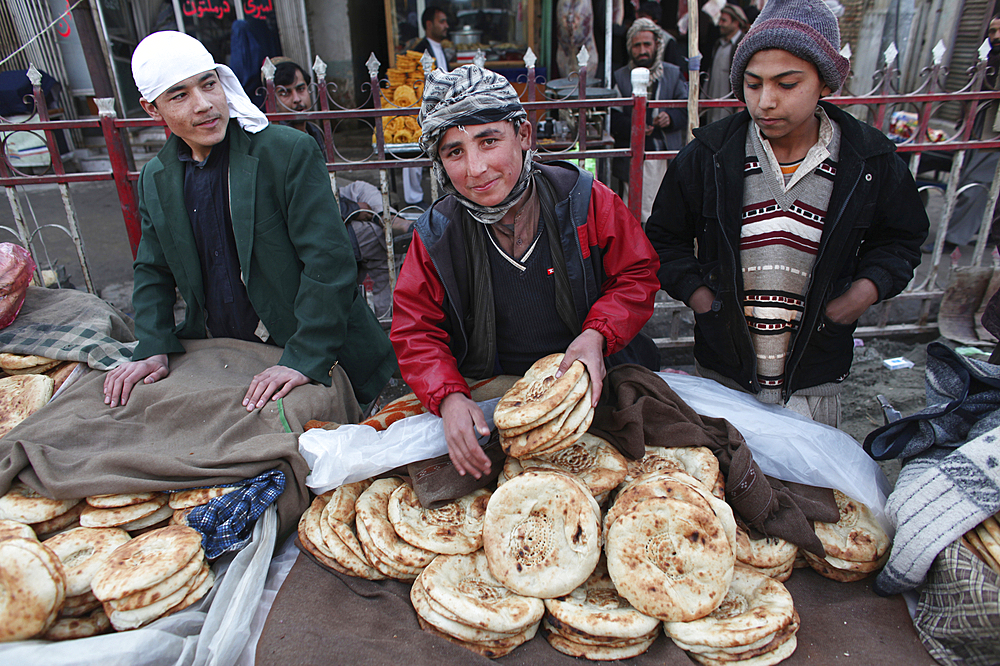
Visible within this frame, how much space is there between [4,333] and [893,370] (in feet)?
16.7

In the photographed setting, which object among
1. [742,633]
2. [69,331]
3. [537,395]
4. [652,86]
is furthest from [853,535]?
[652,86]

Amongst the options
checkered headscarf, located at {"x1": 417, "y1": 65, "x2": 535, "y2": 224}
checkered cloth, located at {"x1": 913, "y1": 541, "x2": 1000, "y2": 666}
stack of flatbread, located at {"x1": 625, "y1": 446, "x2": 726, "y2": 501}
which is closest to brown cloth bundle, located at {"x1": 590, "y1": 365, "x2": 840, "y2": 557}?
stack of flatbread, located at {"x1": 625, "y1": 446, "x2": 726, "y2": 501}

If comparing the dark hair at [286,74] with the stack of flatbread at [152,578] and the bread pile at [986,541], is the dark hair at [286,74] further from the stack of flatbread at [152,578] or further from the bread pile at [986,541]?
the bread pile at [986,541]

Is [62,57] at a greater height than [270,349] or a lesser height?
greater

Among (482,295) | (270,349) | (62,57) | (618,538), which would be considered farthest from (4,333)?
(62,57)

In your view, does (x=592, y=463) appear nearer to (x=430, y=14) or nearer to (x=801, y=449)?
(x=801, y=449)

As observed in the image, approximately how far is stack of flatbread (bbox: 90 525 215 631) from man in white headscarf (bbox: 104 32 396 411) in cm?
65

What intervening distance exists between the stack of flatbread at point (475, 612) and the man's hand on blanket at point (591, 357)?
642 millimetres

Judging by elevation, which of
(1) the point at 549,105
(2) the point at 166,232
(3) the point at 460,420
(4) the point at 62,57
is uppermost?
(4) the point at 62,57

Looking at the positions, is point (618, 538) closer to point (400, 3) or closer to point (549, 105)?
point (549, 105)

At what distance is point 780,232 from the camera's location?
210 cm

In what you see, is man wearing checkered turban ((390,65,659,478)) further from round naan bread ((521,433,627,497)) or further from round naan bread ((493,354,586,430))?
round naan bread ((521,433,627,497))

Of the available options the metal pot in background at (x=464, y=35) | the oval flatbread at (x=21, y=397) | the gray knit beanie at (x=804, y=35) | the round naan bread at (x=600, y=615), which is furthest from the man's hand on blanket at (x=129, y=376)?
the metal pot in background at (x=464, y=35)

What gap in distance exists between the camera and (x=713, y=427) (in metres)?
2.09
